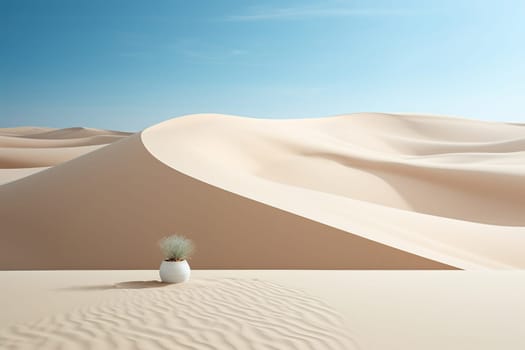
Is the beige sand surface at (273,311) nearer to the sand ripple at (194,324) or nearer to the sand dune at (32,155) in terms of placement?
the sand ripple at (194,324)

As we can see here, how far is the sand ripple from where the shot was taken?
501cm

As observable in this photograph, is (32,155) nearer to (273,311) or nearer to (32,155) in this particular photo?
(32,155)

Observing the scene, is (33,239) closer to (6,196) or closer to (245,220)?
(6,196)

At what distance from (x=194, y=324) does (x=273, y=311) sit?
3.40ft

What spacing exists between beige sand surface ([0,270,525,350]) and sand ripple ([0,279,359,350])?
1 centimetres

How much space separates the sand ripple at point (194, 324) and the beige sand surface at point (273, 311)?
0.04ft

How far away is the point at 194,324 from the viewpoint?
5617 mm

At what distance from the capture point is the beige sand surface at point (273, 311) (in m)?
5.12

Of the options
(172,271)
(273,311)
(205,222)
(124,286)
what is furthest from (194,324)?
(205,222)

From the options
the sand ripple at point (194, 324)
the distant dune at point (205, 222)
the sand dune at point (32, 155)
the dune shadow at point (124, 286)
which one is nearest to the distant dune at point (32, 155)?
the sand dune at point (32, 155)

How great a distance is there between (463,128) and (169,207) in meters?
65.3

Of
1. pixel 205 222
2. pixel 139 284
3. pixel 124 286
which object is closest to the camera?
pixel 124 286

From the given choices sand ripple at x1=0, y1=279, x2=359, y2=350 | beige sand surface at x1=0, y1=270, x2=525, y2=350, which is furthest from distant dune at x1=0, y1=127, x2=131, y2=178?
sand ripple at x1=0, y1=279, x2=359, y2=350

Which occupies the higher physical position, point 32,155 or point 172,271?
point 172,271
